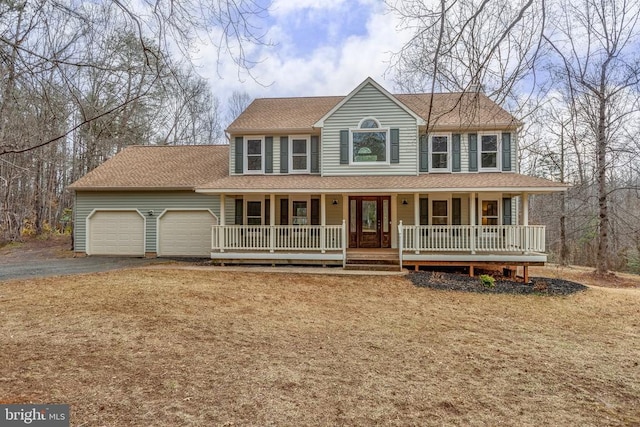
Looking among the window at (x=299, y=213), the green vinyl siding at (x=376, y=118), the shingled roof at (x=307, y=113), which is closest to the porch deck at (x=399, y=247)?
the window at (x=299, y=213)

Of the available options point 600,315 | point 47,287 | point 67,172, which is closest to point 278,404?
point 600,315

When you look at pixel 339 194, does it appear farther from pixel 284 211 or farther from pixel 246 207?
pixel 246 207

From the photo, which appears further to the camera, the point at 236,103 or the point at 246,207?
the point at 236,103

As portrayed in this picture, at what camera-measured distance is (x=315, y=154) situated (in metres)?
13.6

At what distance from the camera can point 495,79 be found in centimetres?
399

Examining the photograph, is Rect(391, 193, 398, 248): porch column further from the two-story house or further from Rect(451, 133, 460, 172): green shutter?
Rect(451, 133, 460, 172): green shutter

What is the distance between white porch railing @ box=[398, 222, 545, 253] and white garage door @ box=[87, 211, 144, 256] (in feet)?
35.3

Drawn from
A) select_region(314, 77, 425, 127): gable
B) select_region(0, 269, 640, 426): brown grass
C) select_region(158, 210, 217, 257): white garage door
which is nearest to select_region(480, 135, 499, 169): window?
select_region(314, 77, 425, 127): gable

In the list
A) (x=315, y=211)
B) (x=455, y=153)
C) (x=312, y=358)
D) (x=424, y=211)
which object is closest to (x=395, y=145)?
(x=455, y=153)

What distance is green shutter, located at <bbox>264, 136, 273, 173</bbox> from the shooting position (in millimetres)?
13625

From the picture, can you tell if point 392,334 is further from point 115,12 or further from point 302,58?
point 115,12

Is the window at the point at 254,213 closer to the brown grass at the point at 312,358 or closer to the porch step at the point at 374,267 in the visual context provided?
the porch step at the point at 374,267

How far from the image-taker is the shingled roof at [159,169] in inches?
554

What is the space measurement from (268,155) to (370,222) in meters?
4.76
